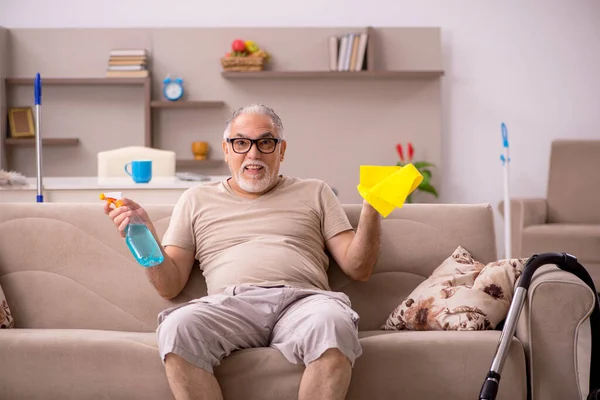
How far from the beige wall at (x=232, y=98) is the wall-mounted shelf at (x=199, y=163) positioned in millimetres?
84

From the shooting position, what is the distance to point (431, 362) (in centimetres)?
224

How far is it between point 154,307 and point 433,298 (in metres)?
0.90

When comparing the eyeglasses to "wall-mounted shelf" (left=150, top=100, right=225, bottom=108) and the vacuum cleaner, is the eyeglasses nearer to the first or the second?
the vacuum cleaner

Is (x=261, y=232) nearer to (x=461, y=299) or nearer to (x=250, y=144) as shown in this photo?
(x=250, y=144)

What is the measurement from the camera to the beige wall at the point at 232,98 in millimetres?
6402

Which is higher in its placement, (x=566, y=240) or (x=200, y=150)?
(x=200, y=150)

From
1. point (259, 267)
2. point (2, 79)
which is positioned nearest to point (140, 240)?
point (259, 267)

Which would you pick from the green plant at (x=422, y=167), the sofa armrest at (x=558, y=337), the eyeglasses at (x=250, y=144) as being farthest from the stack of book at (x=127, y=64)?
the sofa armrest at (x=558, y=337)

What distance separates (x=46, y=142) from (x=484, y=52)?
11.6ft

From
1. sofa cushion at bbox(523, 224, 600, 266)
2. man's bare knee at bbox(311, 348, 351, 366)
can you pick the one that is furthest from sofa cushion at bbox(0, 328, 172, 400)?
sofa cushion at bbox(523, 224, 600, 266)

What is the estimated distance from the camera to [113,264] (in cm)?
271

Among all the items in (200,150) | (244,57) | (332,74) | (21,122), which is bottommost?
(200,150)

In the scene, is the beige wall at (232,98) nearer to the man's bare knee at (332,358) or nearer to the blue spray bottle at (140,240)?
the blue spray bottle at (140,240)

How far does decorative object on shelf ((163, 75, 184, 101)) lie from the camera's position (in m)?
6.30
